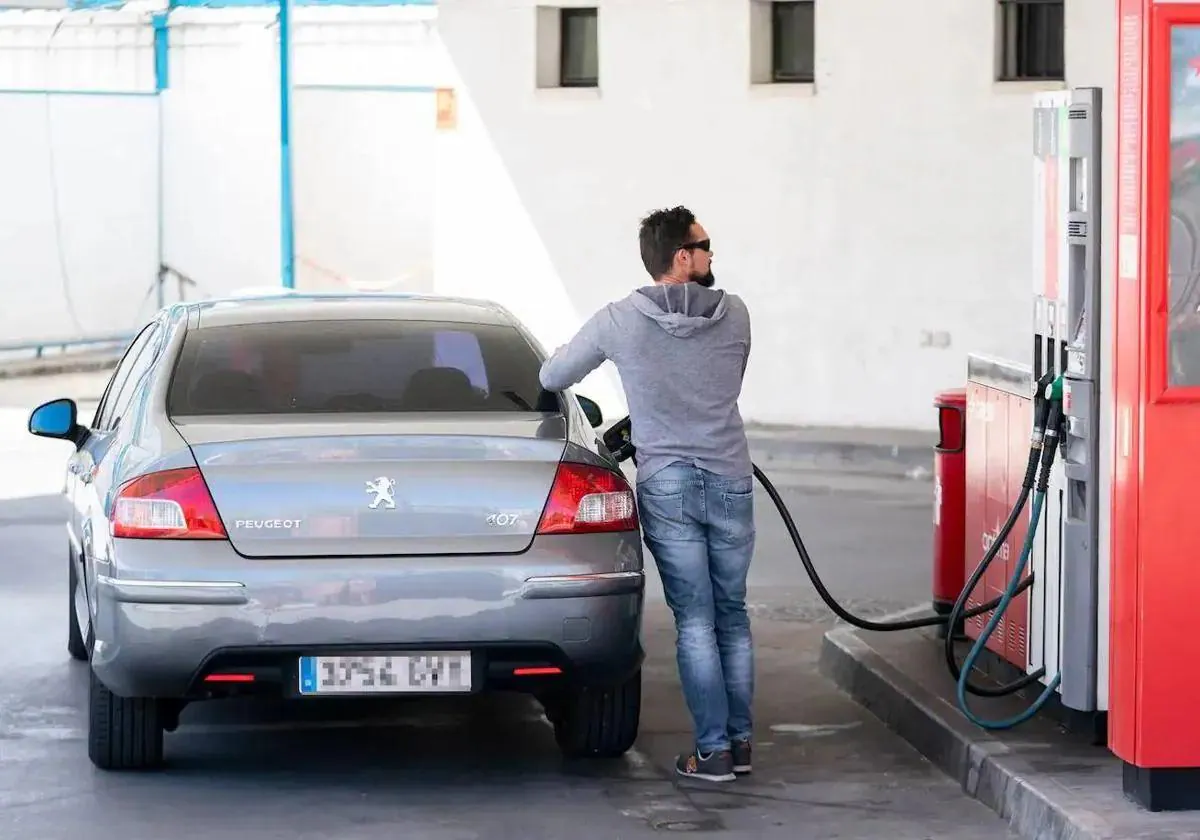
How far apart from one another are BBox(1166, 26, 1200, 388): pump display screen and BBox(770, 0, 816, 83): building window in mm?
13194

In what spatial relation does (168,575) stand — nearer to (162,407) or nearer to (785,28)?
(162,407)

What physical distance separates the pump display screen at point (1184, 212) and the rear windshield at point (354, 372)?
2210 mm

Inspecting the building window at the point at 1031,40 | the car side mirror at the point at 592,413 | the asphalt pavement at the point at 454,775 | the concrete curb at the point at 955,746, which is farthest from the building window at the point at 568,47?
the car side mirror at the point at 592,413

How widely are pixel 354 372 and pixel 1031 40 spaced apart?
11276 millimetres

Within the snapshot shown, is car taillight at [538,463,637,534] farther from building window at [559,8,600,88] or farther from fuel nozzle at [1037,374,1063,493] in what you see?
building window at [559,8,600,88]

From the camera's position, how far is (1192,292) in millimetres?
5504

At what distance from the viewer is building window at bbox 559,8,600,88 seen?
1928 centimetres

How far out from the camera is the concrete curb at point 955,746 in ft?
19.4

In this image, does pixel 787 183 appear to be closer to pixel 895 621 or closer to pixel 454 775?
pixel 895 621

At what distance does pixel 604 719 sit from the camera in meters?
6.88

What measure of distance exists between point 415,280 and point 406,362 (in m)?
21.0

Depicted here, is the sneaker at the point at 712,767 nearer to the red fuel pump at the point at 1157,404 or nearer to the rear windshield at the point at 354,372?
the rear windshield at the point at 354,372

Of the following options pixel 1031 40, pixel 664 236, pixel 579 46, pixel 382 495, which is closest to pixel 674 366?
pixel 664 236

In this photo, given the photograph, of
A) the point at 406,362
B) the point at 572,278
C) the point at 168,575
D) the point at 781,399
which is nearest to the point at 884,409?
the point at 781,399
